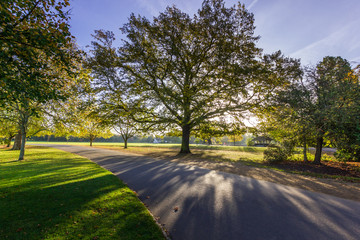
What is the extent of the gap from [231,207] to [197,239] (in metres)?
1.82

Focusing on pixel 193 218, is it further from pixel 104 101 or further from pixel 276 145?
pixel 104 101

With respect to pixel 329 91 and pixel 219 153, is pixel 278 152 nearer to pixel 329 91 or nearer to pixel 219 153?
pixel 329 91

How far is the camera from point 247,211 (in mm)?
4496

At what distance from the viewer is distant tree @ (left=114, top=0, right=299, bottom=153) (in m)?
14.5

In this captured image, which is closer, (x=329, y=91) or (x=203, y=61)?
(x=329, y=91)

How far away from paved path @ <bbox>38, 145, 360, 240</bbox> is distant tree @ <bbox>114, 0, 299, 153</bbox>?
33.0 ft

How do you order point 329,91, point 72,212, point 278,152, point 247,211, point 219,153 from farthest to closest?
1. point 219,153
2. point 278,152
3. point 329,91
4. point 247,211
5. point 72,212

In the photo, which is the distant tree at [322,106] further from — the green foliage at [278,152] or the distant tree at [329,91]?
the green foliage at [278,152]

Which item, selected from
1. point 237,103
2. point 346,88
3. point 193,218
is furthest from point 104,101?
point 346,88

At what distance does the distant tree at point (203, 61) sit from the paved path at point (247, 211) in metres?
10.1

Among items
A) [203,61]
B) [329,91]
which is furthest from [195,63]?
[329,91]

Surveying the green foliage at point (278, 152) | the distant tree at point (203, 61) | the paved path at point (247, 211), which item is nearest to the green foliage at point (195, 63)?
the distant tree at point (203, 61)

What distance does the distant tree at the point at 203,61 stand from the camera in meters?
14.5

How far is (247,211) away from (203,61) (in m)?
14.6
